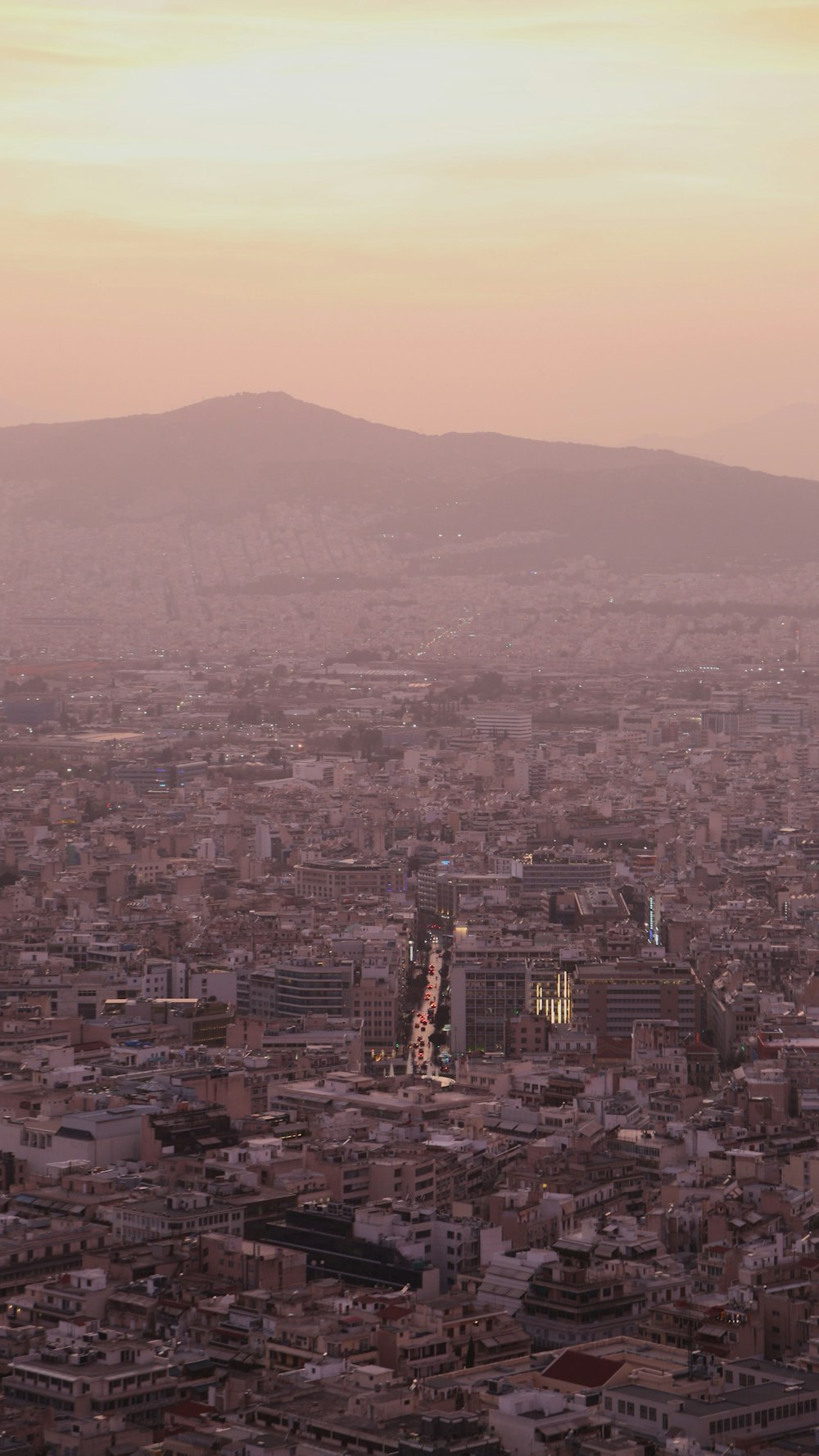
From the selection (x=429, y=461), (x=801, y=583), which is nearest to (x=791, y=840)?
(x=801, y=583)

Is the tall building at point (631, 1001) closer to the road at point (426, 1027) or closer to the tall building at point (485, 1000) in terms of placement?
the tall building at point (485, 1000)

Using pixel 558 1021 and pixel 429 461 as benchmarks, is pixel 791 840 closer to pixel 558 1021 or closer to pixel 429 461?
pixel 558 1021

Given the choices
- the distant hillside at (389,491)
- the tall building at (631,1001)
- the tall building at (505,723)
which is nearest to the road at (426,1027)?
the tall building at (631,1001)

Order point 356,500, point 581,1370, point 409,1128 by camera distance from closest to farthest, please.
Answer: point 581,1370
point 409,1128
point 356,500

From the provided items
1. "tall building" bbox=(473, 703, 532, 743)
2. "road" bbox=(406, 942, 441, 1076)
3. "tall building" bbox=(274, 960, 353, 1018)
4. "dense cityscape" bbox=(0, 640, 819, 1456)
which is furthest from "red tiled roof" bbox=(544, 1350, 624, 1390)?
"tall building" bbox=(473, 703, 532, 743)

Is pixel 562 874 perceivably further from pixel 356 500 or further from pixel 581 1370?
pixel 356 500

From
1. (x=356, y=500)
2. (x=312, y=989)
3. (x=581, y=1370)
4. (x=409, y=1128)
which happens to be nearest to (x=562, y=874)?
(x=312, y=989)
